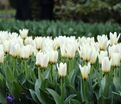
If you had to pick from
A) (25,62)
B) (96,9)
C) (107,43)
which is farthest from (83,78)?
(96,9)

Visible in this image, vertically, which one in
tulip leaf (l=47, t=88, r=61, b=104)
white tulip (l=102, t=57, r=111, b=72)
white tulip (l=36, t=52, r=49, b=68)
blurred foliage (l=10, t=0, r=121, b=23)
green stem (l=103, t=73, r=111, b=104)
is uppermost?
white tulip (l=102, t=57, r=111, b=72)

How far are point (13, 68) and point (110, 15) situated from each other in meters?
11.5

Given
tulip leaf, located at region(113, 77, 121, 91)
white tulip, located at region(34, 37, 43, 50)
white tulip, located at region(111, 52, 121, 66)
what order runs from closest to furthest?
1. tulip leaf, located at region(113, 77, 121, 91)
2. white tulip, located at region(111, 52, 121, 66)
3. white tulip, located at region(34, 37, 43, 50)

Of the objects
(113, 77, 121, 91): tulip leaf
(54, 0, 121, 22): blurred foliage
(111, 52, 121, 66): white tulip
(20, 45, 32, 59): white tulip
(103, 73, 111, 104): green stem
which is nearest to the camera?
(103, 73, 111, 104): green stem

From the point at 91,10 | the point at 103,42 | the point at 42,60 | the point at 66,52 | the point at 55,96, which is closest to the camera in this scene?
the point at 55,96

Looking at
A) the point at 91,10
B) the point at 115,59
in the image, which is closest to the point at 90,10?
the point at 91,10

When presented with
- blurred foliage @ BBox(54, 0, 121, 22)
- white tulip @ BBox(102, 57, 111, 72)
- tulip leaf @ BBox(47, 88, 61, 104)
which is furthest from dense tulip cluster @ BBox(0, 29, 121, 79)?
blurred foliage @ BBox(54, 0, 121, 22)

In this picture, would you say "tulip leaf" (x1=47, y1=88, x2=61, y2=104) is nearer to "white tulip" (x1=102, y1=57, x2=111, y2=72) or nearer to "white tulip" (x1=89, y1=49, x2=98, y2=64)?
"white tulip" (x1=102, y1=57, x2=111, y2=72)

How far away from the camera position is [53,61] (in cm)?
385

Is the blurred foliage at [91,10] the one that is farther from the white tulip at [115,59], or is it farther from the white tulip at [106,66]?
the white tulip at [106,66]

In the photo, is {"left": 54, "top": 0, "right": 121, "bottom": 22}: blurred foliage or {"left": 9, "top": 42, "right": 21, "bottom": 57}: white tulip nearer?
{"left": 9, "top": 42, "right": 21, "bottom": 57}: white tulip

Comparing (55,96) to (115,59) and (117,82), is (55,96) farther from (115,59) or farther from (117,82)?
(115,59)

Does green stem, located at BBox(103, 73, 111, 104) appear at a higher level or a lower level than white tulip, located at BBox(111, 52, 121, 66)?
lower

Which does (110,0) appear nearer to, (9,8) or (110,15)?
(110,15)
